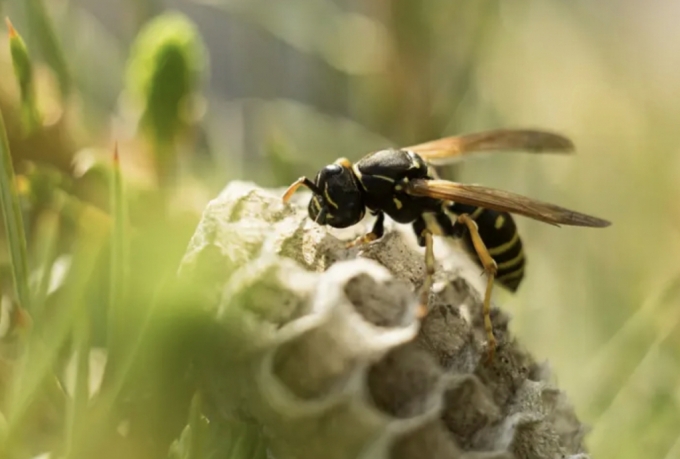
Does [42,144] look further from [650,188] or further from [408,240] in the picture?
[650,188]

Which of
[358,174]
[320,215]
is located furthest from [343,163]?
[320,215]

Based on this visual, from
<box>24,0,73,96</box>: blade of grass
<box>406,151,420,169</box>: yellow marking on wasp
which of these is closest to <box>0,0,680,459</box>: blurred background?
<box>24,0,73,96</box>: blade of grass

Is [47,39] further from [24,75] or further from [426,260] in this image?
[426,260]

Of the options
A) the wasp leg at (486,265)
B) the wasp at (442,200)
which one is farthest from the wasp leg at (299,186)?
the wasp leg at (486,265)

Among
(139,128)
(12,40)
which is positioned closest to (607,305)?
(139,128)

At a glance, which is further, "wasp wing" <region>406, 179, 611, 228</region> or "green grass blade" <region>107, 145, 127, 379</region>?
"wasp wing" <region>406, 179, 611, 228</region>

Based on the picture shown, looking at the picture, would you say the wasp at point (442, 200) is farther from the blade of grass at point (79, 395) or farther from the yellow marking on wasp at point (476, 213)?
the blade of grass at point (79, 395)

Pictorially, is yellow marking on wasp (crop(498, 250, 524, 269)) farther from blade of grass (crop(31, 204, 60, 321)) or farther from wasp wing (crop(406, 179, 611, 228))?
blade of grass (crop(31, 204, 60, 321))
